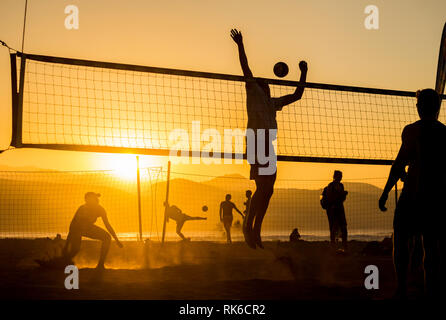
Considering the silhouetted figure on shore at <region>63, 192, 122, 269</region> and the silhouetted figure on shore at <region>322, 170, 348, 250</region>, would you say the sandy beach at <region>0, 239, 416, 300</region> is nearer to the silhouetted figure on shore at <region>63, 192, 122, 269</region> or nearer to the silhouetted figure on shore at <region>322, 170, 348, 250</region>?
the silhouetted figure on shore at <region>63, 192, 122, 269</region>

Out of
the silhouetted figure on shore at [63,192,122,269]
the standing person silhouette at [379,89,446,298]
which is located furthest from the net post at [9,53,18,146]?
the standing person silhouette at [379,89,446,298]

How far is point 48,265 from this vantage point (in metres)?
8.48

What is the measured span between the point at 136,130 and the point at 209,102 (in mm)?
1290

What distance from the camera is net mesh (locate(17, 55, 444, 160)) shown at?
8.46 m

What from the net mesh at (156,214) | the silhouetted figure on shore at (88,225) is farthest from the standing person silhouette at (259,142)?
the net mesh at (156,214)

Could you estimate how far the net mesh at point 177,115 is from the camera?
8.46 m

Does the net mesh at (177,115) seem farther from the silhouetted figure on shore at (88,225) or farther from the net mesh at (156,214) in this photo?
the net mesh at (156,214)

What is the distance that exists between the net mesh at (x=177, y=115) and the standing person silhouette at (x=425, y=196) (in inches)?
111

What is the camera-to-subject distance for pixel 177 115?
10.2m

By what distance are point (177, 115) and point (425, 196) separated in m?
6.05

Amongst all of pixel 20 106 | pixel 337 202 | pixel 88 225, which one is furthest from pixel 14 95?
pixel 337 202

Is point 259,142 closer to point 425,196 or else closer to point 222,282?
point 222,282
